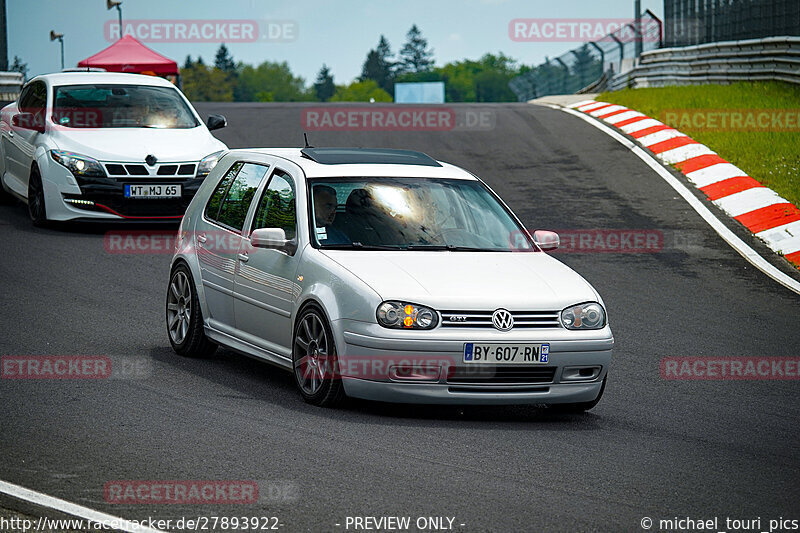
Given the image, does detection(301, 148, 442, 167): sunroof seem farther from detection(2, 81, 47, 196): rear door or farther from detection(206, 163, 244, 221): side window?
detection(2, 81, 47, 196): rear door

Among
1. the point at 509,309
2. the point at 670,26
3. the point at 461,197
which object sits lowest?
the point at 509,309

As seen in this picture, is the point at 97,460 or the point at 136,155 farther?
the point at 136,155

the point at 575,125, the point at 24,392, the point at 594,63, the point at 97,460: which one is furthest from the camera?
the point at 594,63

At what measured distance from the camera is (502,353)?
7305mm

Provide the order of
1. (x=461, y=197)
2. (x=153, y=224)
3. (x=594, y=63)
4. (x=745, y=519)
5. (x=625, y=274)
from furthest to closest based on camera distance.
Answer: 1. (x=594, y=63)
2. (x=153, y=224)
3. (x=625, y=274)
4. (x=461, y=197)
5. (x=745, y=519)

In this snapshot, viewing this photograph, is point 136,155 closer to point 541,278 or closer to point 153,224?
point 153,224

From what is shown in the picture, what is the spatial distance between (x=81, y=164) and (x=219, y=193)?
602cm

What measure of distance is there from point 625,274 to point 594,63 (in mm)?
26097

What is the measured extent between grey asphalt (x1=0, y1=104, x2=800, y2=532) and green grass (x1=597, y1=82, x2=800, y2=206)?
4902 millimetres

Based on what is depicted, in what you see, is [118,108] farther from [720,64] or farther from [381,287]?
[720,64]

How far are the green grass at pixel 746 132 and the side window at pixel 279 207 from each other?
920cm

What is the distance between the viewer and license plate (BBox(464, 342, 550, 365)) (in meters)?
7.27

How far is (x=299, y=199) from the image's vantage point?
8359mm

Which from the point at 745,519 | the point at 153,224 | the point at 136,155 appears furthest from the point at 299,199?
the point at 153,224
